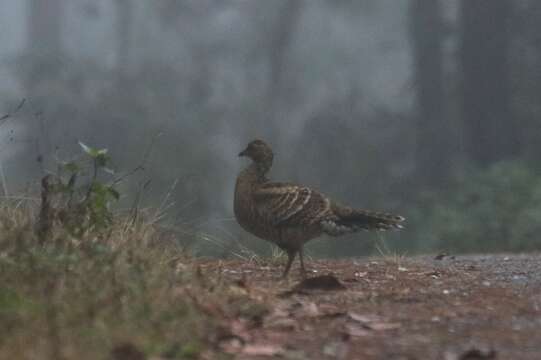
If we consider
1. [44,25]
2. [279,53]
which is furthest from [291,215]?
[44,25]

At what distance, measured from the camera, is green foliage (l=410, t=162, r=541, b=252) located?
18266mm

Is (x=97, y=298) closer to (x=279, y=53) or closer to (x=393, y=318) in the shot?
(x=393, y=318)

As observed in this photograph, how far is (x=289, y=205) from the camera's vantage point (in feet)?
24.4

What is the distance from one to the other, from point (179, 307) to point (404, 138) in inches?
935

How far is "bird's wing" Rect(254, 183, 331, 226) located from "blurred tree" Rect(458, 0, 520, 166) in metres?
17.7

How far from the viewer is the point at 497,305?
6.14 m

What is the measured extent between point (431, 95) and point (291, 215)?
2073 cm

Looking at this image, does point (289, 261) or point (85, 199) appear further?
point (289, 261)

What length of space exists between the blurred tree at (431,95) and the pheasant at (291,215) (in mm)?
19614

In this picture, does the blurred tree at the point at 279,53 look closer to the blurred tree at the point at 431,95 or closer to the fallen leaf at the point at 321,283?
the blurred tree at the point at 431,95

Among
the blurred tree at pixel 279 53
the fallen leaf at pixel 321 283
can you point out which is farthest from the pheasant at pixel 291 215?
the blurred tree at pixel 279 53

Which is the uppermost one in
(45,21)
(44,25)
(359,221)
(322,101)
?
(45,21)

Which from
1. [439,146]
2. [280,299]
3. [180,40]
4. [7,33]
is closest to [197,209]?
[439,146]

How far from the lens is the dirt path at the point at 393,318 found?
4.79 metres
